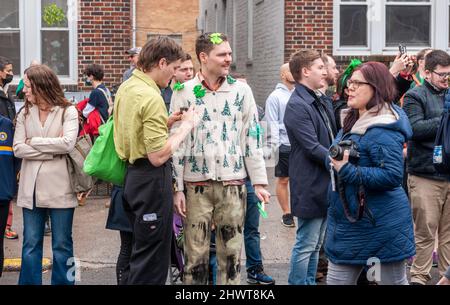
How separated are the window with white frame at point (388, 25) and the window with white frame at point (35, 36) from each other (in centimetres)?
456

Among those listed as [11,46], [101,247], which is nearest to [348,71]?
[101,247]

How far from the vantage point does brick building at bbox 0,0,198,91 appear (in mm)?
12852

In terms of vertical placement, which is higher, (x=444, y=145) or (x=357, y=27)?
(x=357, y=27)

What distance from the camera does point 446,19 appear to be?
13555mm

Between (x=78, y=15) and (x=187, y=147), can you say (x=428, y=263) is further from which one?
(x=78, y=15)

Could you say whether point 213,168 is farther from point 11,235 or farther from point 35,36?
point 35,36

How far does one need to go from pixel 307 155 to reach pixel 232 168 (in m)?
0.88

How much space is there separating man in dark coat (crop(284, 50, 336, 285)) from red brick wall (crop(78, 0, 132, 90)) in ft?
22.9

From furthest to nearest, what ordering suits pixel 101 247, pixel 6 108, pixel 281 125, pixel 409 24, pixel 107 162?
1. pixel 409 24
2. pixel 281 125
3. pixel 101 247
4. pixel 6 108
5. pixel 107 162

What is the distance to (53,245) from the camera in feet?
20.8

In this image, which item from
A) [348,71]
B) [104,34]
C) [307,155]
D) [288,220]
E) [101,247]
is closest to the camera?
[307,155]

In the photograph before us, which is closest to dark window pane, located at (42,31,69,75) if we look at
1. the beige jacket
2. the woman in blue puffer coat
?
the beige jacket

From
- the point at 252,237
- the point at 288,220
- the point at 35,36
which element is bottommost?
the point at 288,220
